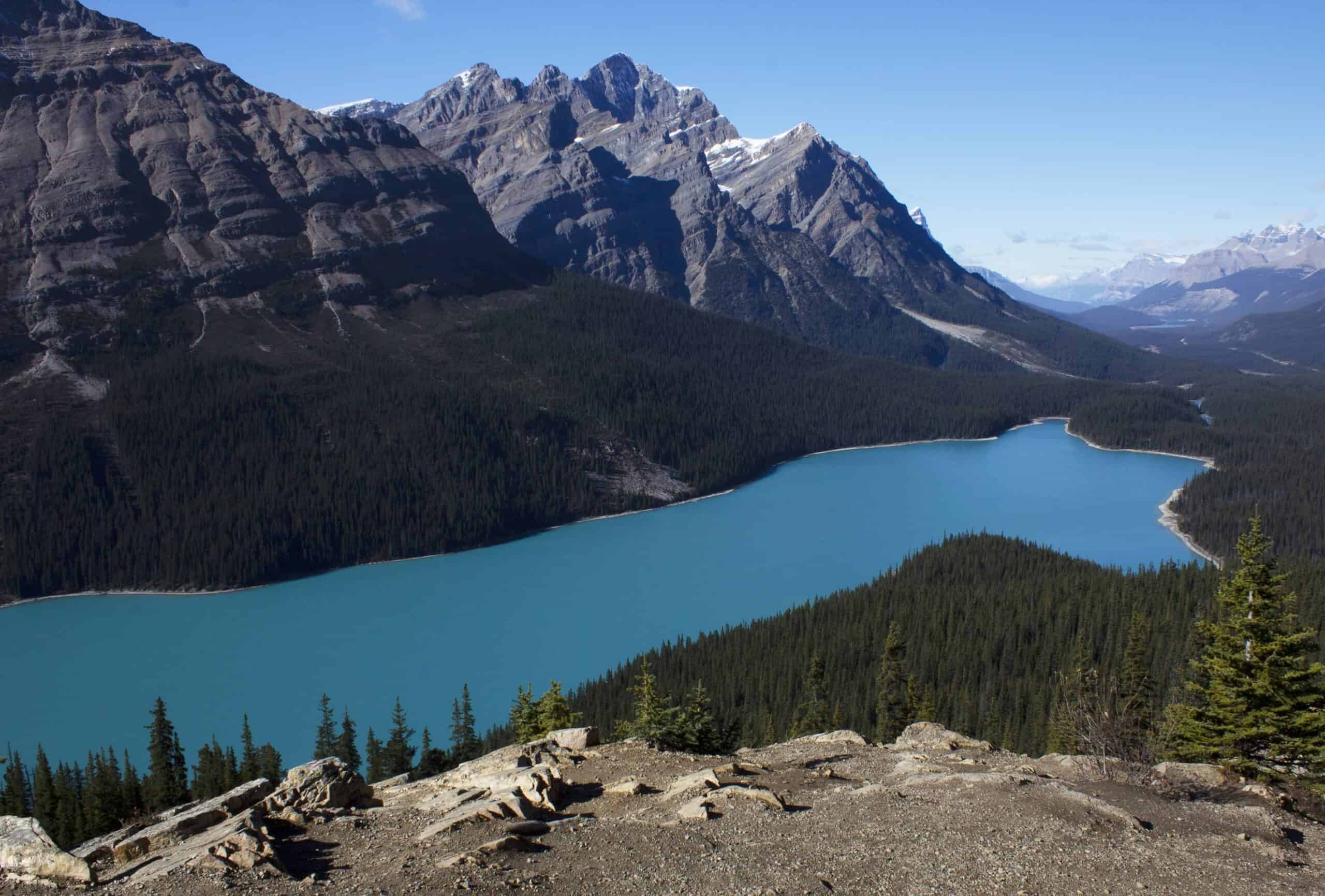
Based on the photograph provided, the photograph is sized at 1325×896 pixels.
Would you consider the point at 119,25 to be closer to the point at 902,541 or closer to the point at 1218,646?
the point at 902,541

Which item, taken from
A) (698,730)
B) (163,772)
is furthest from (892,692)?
(163,772)

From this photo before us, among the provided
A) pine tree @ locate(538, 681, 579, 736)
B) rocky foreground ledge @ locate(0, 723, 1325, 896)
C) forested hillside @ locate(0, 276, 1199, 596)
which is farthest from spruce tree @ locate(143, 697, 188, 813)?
forested hillside @ locate(0, 276, 1199, 596)

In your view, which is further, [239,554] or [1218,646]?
[239,554]

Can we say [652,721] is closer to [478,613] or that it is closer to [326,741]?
[326,741]

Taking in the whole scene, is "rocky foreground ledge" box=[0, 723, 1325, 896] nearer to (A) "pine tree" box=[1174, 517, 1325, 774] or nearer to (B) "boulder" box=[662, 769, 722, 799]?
(B) "boulder" box=[662, 769, 722, 799]

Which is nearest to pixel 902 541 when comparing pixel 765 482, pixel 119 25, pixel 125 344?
pixel 765 482

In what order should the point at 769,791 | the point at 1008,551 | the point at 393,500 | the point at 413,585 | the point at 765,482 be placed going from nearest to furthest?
1. the point at 769,791
2. the point at 1008,551
3. the point at 413,585
4. the point at 393,500
5. the point at 765,482

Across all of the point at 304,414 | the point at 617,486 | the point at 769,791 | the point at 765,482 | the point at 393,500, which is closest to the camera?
the point at 769,791
